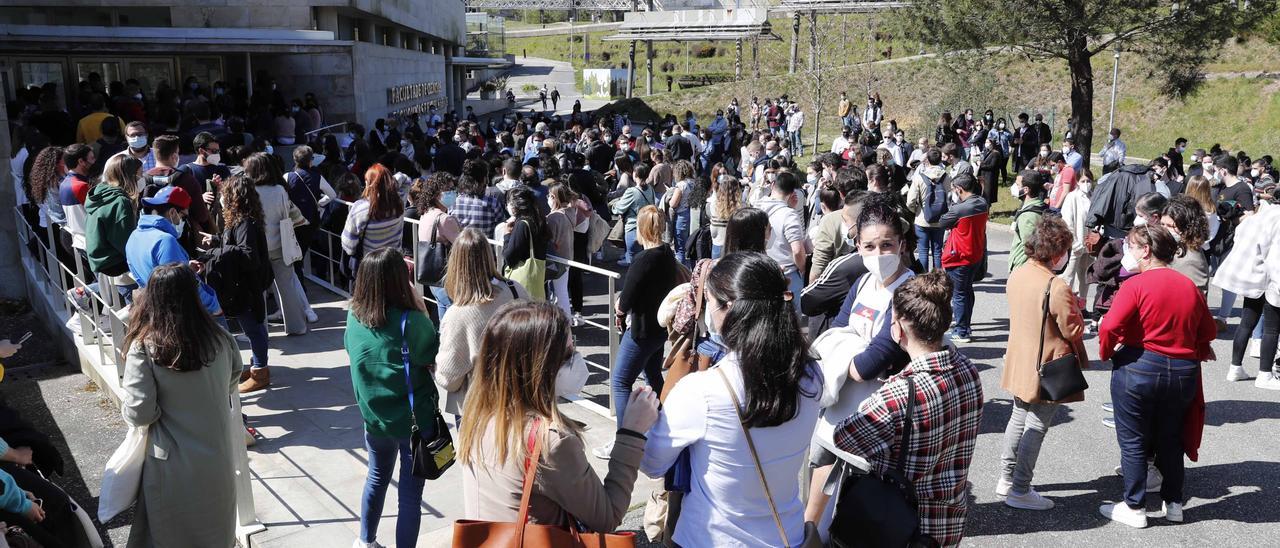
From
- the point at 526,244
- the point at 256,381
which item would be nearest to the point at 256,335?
the point at 256,381

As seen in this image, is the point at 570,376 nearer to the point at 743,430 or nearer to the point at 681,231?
the point at 743,430

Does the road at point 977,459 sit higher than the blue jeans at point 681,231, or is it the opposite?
the blue jeans at point 681,231

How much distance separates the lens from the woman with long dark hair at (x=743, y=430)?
3035mm

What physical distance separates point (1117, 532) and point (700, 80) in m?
51.7

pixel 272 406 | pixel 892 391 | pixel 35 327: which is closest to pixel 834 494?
pixel 892 391

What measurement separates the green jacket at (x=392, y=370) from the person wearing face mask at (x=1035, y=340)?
3210 mm

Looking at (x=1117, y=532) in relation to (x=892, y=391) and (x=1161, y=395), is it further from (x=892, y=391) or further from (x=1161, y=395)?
(x=892, y=391)

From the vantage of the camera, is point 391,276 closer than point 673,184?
Yes

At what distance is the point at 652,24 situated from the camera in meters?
44.9

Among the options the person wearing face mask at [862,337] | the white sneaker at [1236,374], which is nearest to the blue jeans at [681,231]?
the white sneaker at [1236,374]

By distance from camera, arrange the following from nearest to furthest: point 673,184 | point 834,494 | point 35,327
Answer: point 834,494, point 35,327, point 673,184

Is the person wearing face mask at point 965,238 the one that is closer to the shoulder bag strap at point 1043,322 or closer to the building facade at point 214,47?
the shoulder bag strap at point 1043,322

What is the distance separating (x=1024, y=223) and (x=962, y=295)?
92cm

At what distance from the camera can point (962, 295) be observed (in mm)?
8680
